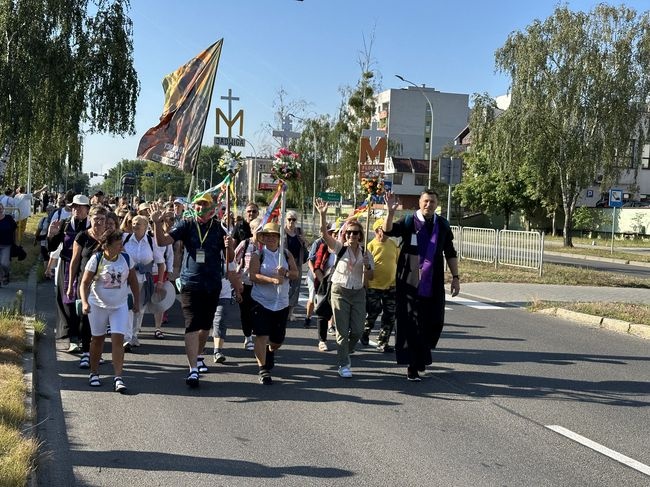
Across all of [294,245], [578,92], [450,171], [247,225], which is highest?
[578,92]

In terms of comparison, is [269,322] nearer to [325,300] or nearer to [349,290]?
[349,290]

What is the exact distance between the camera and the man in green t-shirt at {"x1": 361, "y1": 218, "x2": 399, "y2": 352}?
31.0 feet

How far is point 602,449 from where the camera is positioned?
5684 millimetres

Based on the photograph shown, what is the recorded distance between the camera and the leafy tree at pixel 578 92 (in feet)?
122

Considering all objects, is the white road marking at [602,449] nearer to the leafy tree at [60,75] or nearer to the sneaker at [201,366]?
the sneaker at [201,366]

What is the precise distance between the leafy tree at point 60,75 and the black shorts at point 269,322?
16.2m

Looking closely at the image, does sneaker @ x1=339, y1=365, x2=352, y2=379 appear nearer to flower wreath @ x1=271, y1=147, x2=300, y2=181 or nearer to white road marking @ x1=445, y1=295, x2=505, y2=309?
flower wreath @ x1=271, y1=147, x2=300, y2=181

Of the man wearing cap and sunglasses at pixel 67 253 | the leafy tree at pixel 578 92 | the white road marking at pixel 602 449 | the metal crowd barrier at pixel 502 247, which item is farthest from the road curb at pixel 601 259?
the man wearing cap and sunglasses at pixel 67 253

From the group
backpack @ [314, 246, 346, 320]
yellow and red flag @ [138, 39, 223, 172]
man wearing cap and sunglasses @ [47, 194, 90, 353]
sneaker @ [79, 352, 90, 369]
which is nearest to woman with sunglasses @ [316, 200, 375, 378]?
backpack @ [314, 246, 346, 320]

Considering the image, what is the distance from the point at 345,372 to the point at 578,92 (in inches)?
1296

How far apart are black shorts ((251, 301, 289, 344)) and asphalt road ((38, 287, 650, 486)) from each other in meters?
0.50

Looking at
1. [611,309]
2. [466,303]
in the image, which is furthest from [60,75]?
[611,309]

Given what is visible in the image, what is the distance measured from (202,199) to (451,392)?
3147mm

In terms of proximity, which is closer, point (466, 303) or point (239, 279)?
point (239, 279)
